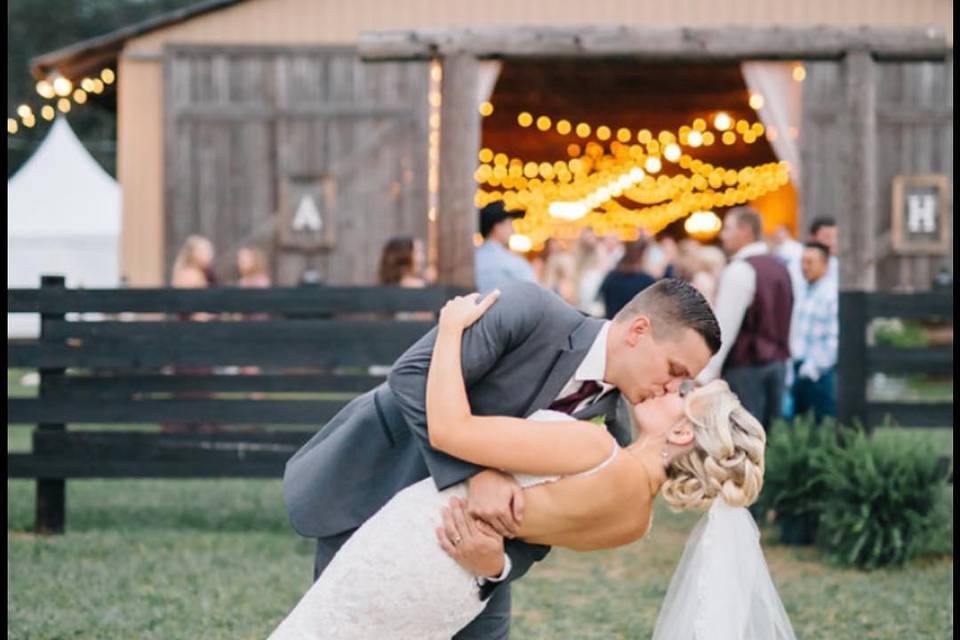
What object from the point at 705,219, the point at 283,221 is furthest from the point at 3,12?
the point at 705,219

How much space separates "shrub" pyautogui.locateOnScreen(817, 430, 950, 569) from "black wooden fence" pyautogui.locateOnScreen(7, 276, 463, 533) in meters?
2.50

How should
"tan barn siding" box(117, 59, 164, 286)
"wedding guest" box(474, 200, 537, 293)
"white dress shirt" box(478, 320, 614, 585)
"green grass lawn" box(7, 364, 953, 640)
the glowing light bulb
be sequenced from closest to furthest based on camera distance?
"white dress shirt" box(478, 320, 614, 585) → "green grass lawn" box(7, 364, 953, 640) → "wedding guest" box(474, 200, 537, 293) → "tan barn siding" box(117, 59, 164, 286) → the glowing light bulb

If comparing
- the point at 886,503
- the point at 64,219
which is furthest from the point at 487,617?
the point at 64,219

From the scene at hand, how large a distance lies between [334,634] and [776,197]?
1821 centimetres

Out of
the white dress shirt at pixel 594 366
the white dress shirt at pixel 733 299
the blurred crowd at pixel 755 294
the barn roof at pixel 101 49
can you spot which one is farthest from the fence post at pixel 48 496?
the barn roof at pixel 101 49

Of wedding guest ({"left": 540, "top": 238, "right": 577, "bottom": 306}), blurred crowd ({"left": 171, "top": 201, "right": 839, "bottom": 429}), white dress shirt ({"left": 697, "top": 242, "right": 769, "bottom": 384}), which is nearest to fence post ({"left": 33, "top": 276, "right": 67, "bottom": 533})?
blurred crowd ({"left": 171, "top": 201, "right": 839, "bottom": 429})

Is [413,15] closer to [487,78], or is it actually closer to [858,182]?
[487,78]

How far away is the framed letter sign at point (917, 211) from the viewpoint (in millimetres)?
17047

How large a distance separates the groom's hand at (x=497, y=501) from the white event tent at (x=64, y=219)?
20.3 metres

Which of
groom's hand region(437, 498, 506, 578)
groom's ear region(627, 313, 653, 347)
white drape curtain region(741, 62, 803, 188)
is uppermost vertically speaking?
white drape curtain region(741, 62, 803, 188)

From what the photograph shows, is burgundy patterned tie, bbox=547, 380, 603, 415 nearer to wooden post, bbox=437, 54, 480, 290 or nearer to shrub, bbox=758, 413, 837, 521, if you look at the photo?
shrub, bbox=758, 413, 837, 521

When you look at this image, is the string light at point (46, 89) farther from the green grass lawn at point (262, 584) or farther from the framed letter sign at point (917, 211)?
the framed letter sign at point (917, 211)

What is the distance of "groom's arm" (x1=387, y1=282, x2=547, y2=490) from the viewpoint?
3.36 meters

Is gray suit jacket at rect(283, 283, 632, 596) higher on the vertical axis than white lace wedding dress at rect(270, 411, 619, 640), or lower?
higher
